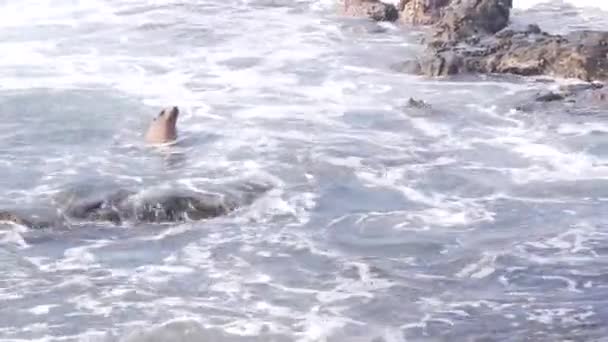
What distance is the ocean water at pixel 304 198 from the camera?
891cm

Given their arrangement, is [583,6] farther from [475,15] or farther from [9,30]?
[9,30]

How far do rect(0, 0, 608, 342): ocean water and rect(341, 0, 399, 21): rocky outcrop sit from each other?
2.07 m

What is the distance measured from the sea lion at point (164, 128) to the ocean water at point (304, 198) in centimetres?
22

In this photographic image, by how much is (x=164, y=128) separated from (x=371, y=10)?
30.3 ft

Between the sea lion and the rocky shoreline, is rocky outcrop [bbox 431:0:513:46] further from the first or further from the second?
the sea lion

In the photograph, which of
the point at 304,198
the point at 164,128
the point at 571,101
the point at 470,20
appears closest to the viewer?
the point at 304,198

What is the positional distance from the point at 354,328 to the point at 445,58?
9429 mm

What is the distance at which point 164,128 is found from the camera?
13883 mm

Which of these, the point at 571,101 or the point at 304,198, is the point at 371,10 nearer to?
the point at 571,101

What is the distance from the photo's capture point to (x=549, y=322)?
8.67 m

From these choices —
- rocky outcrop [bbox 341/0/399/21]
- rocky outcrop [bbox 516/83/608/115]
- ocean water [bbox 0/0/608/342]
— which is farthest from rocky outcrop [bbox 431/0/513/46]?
rocky outcrop [bbox 516/83/608/115]

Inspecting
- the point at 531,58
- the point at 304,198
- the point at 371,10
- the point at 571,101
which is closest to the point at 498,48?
the point at 531,58

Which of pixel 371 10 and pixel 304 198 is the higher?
pixel 371 10

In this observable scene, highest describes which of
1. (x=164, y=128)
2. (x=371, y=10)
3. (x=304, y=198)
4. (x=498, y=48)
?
(x=371, y=10)
